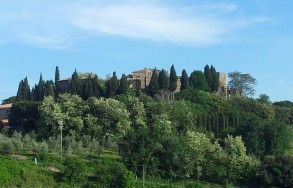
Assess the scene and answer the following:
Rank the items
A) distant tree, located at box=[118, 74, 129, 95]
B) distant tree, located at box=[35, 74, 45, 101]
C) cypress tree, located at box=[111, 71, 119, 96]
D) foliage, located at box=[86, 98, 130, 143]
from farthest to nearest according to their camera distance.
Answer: distant tree, located at box=[35, 74, 45, 101] → cypress tree, located at box=[111, 71, 119, 96] → distant tree, located at box=[118, 74, 129, 95] → foliage, located at box=[86, 98, 130, 143]

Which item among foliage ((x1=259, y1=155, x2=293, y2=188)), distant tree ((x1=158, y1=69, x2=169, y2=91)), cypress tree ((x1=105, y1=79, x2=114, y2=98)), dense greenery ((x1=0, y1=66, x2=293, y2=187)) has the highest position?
distant tree ((x1=158, y1=69, x2=169, y2=91))

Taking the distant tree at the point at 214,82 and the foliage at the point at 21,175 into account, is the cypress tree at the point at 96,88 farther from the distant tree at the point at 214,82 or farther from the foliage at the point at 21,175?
the foliage at the point at 21,175

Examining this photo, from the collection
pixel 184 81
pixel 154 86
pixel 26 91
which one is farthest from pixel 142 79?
pixel 26 91

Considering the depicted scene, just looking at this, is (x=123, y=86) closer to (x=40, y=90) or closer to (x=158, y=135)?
(x=40, y=90)

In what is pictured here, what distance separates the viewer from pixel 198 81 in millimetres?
70125

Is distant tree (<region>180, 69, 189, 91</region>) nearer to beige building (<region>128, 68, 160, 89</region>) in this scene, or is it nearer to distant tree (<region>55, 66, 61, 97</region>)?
beige building (<region>128, 68, 160, 89</region>)

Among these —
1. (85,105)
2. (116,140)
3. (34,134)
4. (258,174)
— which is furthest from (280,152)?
(34,134)

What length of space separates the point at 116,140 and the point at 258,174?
13.9 m

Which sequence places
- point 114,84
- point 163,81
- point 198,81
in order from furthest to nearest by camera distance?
1. point 198,81
2. point 163,81
3. point 114,84

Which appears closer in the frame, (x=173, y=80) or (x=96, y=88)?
(x=96, y=88)

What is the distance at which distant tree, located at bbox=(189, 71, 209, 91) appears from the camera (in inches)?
2749

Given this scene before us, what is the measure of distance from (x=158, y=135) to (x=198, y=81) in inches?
1059

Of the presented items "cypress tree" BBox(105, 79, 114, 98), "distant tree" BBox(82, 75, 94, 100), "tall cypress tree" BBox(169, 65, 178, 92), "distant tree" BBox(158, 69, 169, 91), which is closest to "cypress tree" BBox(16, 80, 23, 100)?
"distant tree" BBox(82, 75, 94, 100)

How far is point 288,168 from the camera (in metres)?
36.7
